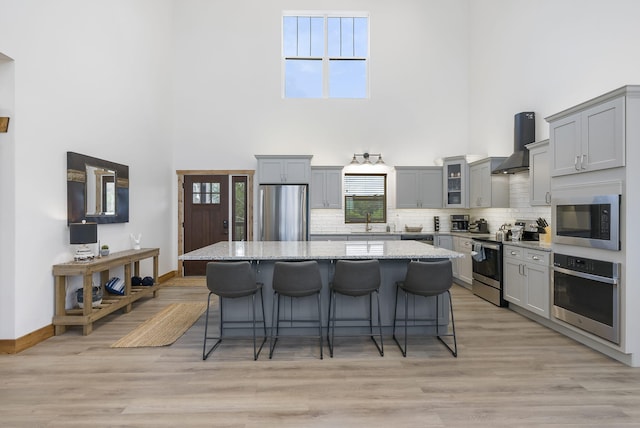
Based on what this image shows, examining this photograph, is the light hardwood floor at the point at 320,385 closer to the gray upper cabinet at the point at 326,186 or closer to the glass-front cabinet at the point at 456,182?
the glass-front cabinet at the point at 456,182

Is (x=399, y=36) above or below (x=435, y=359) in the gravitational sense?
above

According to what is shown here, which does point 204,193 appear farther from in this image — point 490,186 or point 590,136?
point 590,136

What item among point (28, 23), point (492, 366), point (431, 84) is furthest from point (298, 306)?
point (431, 84)

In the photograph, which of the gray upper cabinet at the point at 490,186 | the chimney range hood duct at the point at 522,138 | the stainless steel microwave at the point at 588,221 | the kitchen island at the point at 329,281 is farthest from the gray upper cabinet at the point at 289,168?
the stainless steel microwave at the point at 588,221

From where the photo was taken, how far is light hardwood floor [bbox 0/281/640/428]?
2334 millimetres

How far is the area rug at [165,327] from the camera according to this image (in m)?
3.63

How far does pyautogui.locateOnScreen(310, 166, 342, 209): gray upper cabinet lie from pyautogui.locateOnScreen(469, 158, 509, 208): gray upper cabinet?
257 cm

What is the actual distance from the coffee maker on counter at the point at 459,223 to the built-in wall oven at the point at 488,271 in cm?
135

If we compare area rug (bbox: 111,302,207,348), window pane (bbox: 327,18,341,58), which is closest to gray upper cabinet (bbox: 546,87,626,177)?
area rug (bbox: 111,302,207,348)

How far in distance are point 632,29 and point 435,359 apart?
4.11 meters

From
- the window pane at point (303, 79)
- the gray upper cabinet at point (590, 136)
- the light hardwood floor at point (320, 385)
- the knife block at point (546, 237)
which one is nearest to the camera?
the light hardwood floor at point (320, 385)

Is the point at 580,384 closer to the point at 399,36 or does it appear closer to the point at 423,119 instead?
the point at 423,119

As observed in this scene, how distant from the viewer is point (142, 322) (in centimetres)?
433

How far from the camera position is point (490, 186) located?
591 centimetres
